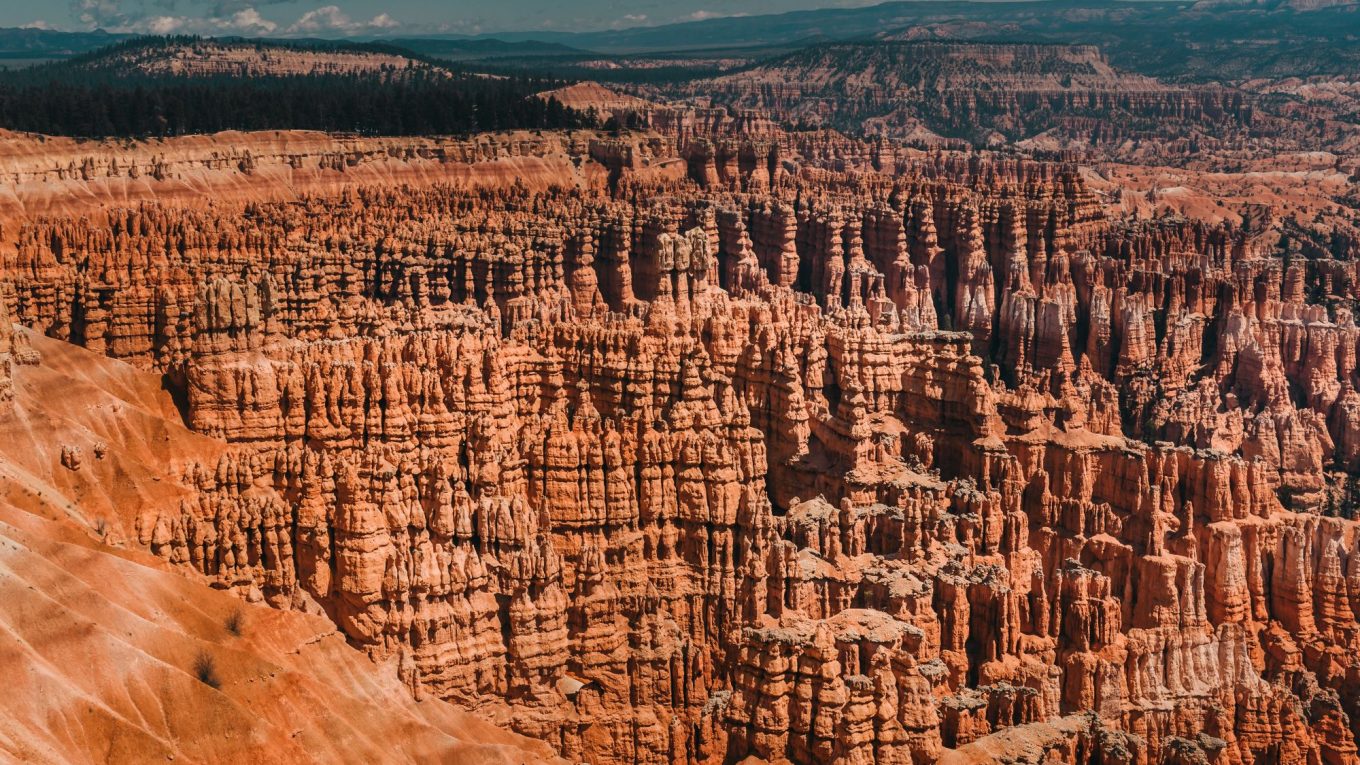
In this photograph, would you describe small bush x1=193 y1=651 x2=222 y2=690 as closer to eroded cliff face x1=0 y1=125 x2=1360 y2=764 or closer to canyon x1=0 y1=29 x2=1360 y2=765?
canyon x1=0 y1=29 x2=1360 y2=765

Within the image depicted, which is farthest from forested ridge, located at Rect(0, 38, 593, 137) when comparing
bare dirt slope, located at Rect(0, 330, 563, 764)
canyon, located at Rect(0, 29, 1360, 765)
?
bare dirt slope, located at Rect(0, 330, 563, 764)

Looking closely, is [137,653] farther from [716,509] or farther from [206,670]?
[716,509]

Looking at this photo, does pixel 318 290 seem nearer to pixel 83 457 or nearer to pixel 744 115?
pixel 83 457

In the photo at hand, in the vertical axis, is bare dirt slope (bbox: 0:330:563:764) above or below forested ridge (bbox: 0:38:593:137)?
below

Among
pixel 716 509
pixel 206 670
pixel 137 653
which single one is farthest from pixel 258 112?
pixel 137 653

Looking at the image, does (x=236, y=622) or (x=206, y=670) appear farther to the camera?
(x=236, y=622)
